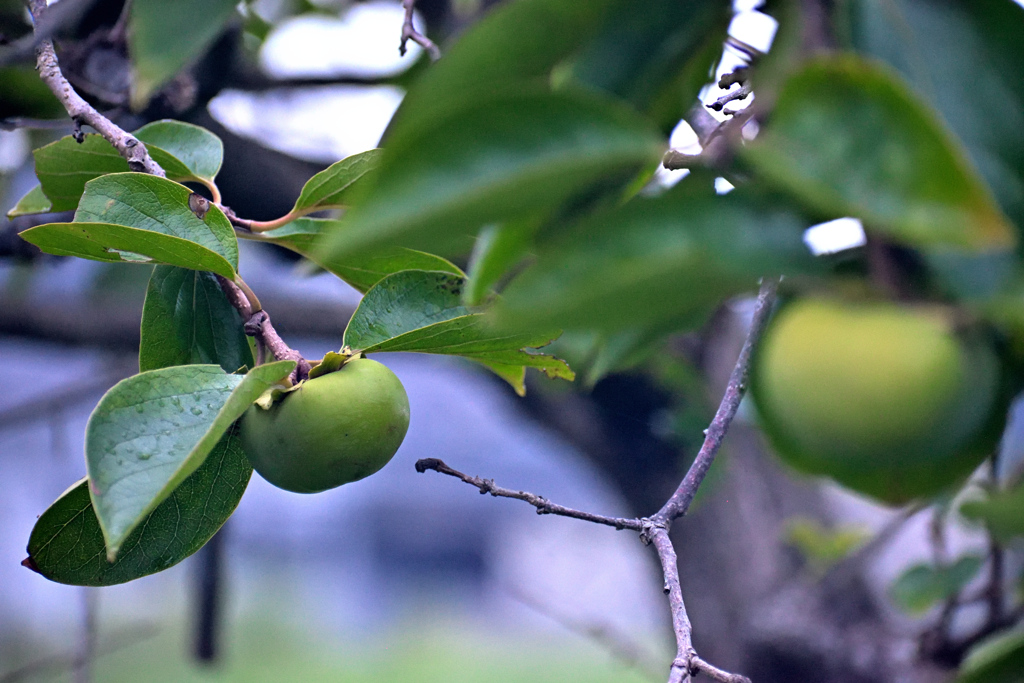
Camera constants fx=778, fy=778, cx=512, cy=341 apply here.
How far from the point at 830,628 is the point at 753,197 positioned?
1.58m

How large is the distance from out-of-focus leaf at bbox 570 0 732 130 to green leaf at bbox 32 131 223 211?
19.0 inches

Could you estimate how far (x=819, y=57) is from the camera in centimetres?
26

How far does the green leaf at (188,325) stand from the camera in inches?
24.3

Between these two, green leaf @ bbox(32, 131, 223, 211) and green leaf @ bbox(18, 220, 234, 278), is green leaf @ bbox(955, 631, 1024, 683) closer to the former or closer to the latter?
green leaf @ bbox(18, 220, 234, 278)

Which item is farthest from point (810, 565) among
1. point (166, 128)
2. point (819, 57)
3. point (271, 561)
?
point (271, 561)

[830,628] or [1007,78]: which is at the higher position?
[1007,78]

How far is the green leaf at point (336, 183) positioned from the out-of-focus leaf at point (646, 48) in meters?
0.32

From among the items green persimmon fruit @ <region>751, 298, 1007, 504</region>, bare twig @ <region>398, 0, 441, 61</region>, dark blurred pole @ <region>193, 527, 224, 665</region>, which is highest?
green persimmon fruit @ <region>751, 298, 1007, 504</region>

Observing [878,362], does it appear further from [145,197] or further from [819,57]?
[145,197]

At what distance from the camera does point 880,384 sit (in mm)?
274

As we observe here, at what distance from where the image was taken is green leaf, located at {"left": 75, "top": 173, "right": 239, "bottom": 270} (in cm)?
55

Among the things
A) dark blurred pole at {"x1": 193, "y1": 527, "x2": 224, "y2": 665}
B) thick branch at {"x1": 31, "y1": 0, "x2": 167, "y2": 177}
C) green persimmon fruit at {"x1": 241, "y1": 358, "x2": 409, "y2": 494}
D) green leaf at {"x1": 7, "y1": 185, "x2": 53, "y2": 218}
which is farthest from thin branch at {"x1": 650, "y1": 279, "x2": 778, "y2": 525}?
dark blurred pole at {"x1": 193, "y1": 527, "x2": 224, "y2": 665}

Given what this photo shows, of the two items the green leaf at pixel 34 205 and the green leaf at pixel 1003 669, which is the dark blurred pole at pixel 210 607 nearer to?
the green leaf at pixel 34 205

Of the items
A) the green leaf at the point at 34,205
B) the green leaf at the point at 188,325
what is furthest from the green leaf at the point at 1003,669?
the green leaf at the point at 34,205
